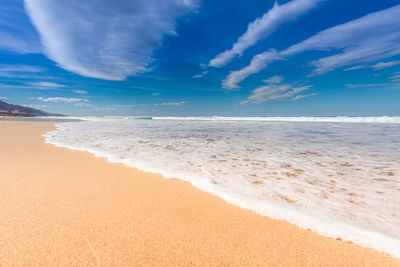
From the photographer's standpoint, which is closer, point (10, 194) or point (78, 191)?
point (10, 194)

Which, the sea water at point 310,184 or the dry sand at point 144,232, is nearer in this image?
the dry sand at point 144,232

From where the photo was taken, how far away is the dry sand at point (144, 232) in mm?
1373

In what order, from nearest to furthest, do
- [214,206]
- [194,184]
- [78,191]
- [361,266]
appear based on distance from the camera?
1. [361,266]
2. [214,206]
3. [78,191]
4. [194,184]

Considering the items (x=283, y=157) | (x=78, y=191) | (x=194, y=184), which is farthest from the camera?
(x=283, y=157)

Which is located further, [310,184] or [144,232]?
[310,184]

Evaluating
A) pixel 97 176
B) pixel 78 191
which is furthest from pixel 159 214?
pixel 97 176

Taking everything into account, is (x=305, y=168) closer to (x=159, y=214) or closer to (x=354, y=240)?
(x=354, y=240)

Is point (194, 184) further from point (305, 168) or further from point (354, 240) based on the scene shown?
point (305, 168)

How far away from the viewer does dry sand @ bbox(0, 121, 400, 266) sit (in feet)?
4.50

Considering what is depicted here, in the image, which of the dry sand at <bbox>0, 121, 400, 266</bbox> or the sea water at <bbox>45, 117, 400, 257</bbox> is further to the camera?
the sea water at <bbox>45, 117, 400, 257</bbox>

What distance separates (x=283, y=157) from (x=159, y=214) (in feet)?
11.8

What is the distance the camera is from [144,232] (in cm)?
167

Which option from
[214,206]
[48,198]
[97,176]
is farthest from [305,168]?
[48,198]

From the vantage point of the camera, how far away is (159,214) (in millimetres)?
1977
